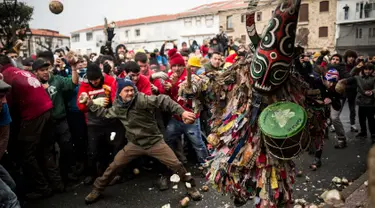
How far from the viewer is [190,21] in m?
43.9

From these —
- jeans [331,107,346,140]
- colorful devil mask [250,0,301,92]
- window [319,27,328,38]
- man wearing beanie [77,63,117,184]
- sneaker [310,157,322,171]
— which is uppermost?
window [319,27,328,38]

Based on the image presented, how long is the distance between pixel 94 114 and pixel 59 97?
650 millimetres

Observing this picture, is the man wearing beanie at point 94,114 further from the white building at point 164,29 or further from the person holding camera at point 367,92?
the white building at point 164,29

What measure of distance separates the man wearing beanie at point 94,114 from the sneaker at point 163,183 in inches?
41.4

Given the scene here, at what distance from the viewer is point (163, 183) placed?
479 centimetres

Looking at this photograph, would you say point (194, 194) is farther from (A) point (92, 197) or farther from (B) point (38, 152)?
(B) point (38, 152)

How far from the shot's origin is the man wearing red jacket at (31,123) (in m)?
4.29

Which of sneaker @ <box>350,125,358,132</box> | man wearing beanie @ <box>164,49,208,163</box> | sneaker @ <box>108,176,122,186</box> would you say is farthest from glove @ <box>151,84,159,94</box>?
sneaker @ <box>350,125,358,132</box>

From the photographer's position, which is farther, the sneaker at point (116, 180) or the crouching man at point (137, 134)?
the sneaker at point (116, 180)

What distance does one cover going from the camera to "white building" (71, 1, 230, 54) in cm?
4197

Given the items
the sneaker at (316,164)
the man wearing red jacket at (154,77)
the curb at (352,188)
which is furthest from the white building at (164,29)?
the curb at (352,188)

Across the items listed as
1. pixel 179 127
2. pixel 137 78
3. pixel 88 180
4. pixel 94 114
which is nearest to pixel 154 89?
pixel 137 78

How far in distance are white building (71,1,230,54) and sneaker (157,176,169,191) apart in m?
33.2

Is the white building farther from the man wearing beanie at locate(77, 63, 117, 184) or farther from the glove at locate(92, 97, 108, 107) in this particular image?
the glove at locate(92, 97, 108, 107)
